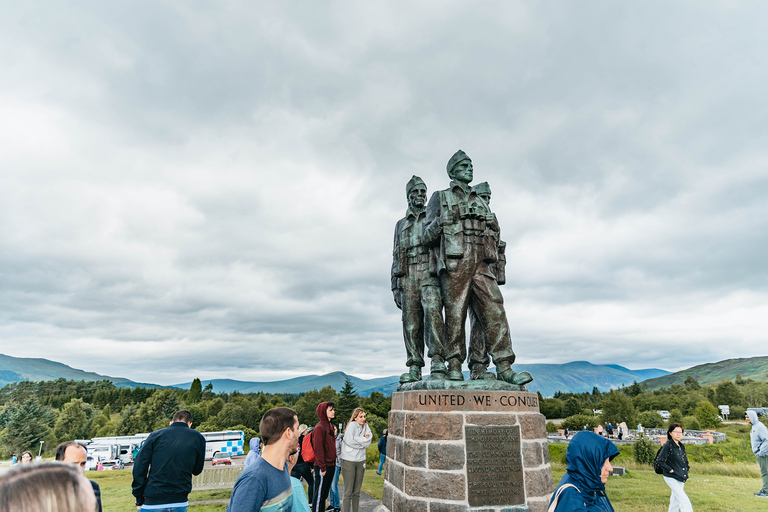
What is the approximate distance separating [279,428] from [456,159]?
4646 millimetres

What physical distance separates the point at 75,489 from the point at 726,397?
62.0 metres

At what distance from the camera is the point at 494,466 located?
15.3 ft

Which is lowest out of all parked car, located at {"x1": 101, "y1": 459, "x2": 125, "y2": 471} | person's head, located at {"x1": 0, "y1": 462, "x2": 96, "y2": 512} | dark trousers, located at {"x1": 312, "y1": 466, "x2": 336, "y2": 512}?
parked car, located at {"x1": 101, "y1": 459, "x2": 125, "y2": 471}

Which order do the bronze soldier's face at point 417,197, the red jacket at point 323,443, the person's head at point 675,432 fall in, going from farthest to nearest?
the bronze soldier's face at point 417,197 → the red jacket at point 323,443 → the person's head at point 675,432

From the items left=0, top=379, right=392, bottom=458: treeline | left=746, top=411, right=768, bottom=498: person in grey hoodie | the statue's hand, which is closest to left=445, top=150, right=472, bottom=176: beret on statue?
the statue's hand

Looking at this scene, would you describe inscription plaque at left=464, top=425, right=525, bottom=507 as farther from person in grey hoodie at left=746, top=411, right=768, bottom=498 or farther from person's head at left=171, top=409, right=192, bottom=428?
person in grey hoodie at left=746, top=411, right=768, bottom=498

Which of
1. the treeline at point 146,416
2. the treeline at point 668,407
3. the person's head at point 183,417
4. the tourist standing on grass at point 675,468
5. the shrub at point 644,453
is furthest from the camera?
the treeline at point 146,416

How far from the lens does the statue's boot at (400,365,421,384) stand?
6.15 metres

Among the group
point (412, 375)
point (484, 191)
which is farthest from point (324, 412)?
point (484, 191)

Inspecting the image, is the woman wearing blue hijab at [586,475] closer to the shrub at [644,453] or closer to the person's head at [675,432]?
the person's head at [675,432]

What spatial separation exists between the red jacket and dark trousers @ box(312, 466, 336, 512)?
0.17 metres

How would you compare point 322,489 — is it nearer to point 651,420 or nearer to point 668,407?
point 651,420

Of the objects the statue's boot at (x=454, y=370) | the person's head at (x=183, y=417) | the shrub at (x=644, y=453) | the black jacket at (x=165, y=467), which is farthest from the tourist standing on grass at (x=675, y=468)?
the shrub at (x=644, y=453)

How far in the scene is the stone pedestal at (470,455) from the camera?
4.54 metres
